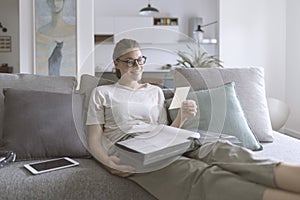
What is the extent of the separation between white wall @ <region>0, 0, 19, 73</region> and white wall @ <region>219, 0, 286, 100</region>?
4.82 m

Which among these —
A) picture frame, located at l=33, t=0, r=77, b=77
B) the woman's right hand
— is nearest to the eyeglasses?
the woman's right hand

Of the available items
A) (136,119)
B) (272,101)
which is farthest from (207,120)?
(272,101)

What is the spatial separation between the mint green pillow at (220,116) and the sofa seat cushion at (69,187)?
49 centimetres

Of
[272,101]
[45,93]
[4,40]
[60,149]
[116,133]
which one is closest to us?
[116,133]

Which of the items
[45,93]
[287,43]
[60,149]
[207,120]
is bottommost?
[60,149]

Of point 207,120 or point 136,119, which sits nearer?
point 136,119

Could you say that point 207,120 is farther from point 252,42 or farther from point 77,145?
point 252,42

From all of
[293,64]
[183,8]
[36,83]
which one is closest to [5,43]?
[183,8]

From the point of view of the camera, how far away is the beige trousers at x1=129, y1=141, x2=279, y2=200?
1.14 meters

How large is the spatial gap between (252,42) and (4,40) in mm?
5409

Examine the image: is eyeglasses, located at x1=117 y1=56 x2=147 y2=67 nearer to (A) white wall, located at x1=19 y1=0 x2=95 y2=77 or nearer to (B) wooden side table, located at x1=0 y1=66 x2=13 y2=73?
(A) white wall, located at x1=19 y1=0 x2=95 y2=77

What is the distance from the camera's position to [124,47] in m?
1.75

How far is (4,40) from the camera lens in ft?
24.6

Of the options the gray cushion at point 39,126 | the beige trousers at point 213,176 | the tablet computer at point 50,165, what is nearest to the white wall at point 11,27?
the gray cushion at point 39,126
